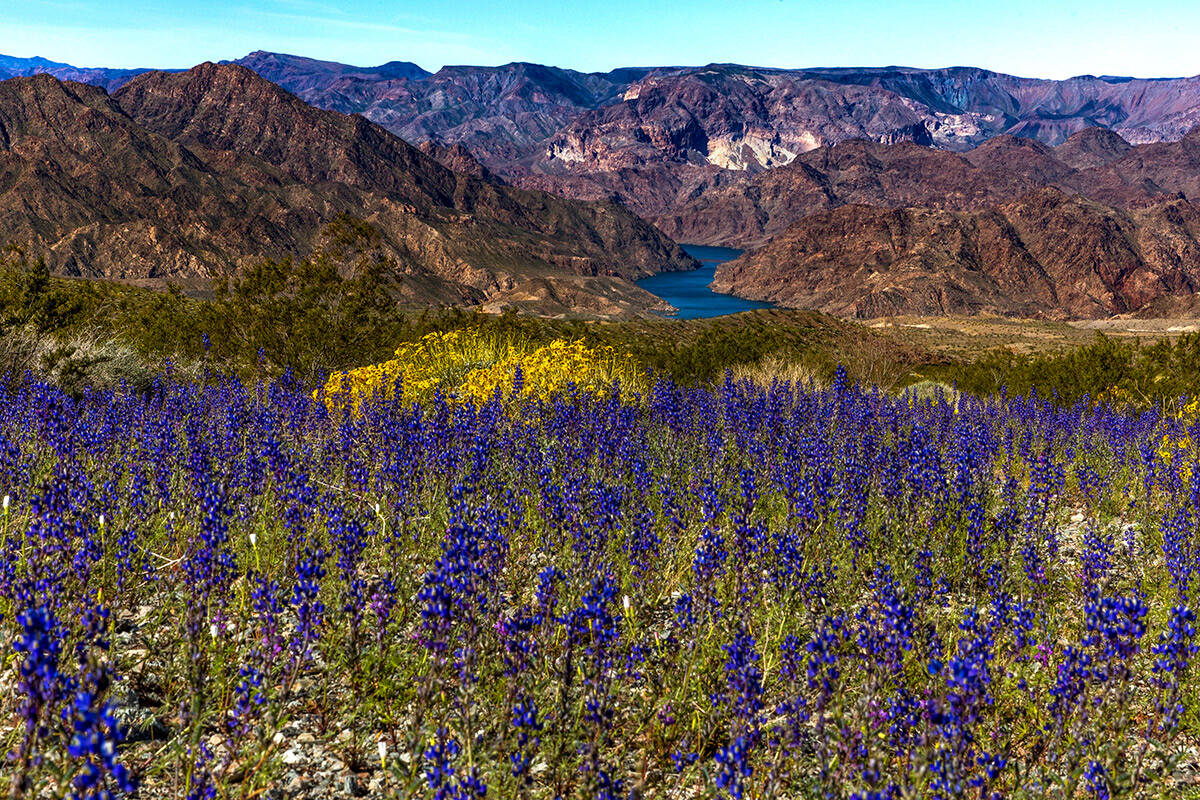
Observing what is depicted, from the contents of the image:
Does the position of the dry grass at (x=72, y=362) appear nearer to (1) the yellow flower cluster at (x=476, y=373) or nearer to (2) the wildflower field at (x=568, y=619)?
(1) the yellow flower cluster at (x=476, y=373)

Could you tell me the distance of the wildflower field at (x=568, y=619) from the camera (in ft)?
11.2

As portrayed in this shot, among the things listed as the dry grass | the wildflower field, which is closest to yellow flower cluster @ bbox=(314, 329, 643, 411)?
the wildflower field

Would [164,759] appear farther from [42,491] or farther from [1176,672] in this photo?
[1176,672]

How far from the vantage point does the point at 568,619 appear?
363cm

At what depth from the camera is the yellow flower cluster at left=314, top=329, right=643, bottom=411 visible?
1195 centimetres

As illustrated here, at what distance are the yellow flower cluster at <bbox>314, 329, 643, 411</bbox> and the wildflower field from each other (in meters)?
2.97

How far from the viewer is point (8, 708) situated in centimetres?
408

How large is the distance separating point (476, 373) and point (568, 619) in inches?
424

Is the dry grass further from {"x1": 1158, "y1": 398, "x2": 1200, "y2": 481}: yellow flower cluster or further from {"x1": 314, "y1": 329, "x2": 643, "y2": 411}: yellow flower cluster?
{"x1": 1158, "y1": 398, "x2": 1200, "y2": 481}: yellow flower cluster

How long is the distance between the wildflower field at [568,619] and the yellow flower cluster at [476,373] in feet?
9.75

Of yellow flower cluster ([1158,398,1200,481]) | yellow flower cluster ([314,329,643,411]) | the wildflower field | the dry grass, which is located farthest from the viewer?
the dry grass

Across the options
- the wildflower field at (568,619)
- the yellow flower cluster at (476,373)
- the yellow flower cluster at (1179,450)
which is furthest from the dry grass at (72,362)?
the yellow flower cluster at (1179,450)

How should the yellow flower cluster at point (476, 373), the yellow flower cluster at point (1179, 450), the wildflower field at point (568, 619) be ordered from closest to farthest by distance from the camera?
1. the wildflower field at point (568, 619)
2. the yellow flower cluster at point (1179, 450)
3. the yellow flower cluster at point (476, 373)

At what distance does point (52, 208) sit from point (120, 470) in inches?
9004
